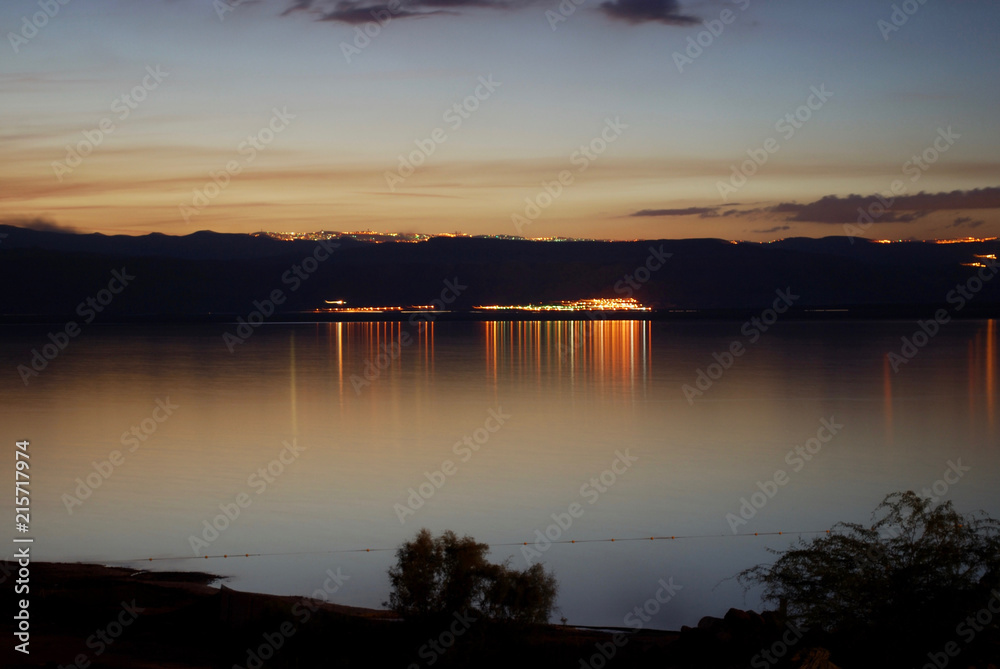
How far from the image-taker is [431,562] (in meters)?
7.27

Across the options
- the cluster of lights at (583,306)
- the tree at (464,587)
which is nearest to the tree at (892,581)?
the tree at (464,587)

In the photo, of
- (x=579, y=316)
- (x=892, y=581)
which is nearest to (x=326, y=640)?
(x=892, y=581)

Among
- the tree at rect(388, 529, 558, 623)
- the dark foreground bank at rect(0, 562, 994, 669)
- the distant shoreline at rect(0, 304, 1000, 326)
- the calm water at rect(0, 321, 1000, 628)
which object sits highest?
the distant shoreline at rect(0, 304, 1000, 326)

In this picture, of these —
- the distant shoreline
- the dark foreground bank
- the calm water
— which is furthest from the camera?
the distant shoreline

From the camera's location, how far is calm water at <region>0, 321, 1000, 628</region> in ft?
32.8

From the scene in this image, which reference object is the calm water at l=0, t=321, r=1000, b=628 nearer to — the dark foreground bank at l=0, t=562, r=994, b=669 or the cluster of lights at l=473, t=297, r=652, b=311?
the dark foreground bank at l=0, t=562, r=994, b=669

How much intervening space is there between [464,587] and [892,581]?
8.89 feet

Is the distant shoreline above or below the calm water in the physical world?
above

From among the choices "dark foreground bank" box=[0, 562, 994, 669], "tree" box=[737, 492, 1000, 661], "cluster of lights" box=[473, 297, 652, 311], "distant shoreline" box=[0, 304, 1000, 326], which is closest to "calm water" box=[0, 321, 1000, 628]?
"dark foreground bank" box=[0, 562, 994, 669]

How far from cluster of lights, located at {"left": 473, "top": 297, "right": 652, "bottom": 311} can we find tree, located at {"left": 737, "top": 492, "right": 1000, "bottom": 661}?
13136cm

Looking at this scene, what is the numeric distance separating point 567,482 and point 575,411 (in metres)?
8.03

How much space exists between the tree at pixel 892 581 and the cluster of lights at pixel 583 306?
131m

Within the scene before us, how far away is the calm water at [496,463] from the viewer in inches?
394

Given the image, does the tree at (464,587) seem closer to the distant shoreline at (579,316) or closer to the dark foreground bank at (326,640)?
the dark foreground bank at (326,640)
